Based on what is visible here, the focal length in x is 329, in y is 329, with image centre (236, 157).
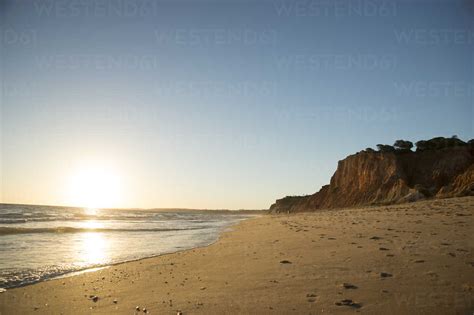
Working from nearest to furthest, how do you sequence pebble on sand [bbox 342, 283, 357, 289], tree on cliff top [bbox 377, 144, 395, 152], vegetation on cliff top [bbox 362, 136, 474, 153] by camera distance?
pebble on sand [bbox 342, 283, 357, 289] → vegetation on cliff top [bbox 362, 136, 474, 153] → tree on cliff top [bbox 377, 144, 395, 152]

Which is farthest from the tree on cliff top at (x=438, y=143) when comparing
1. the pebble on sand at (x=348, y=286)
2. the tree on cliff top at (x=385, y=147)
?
the pebble on sand at (x=348, y=286)

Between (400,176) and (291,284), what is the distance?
50.3 meters

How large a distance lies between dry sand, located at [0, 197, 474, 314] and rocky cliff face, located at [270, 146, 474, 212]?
103 ft

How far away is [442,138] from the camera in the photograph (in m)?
57.0

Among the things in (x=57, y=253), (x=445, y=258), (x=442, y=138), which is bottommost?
(x=57, y=253)

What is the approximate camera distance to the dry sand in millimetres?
5250

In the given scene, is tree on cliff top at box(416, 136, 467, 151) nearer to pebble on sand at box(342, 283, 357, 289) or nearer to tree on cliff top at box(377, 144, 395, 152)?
Answer: tree on cliff top at box(377, 144, 395, 152)

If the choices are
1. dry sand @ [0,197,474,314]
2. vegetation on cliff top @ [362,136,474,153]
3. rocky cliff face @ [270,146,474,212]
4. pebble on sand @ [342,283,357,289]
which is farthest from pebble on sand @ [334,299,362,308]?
vegetation on cliff top @ [362,136,474,153]

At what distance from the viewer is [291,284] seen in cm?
639

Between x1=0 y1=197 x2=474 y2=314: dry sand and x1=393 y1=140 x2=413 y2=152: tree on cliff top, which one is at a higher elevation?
x1=393 y1=140 x2=413 y2=152: tree on cliff top

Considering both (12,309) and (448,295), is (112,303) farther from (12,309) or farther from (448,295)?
(448,295)

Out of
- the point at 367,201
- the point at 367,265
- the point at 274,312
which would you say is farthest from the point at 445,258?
the point at 367,201

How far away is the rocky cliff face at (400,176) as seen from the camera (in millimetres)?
41125

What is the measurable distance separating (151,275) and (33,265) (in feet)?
15.5
